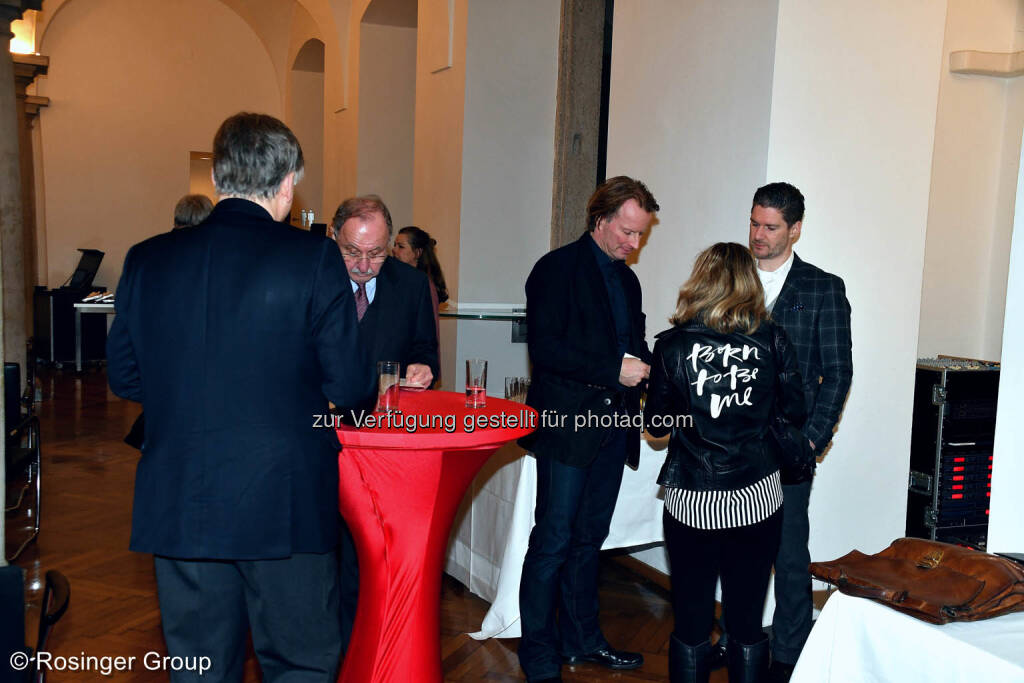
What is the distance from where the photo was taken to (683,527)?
2379 mm

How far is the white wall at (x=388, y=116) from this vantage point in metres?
9.50

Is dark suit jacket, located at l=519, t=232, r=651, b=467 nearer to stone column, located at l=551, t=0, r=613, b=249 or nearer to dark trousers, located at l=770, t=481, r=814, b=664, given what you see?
dark trousers, located at l=770, t=481, r=814, b=664

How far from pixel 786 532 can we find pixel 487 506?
1246 millimetres

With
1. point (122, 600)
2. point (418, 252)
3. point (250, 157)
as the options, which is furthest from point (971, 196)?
point (122, 600)

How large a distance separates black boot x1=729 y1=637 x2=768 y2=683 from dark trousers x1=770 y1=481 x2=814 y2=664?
0.79m

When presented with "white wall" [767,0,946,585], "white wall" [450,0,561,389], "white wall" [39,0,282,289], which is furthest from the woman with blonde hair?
"white wall" [39,0,282,289]

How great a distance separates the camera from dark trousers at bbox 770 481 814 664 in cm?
317

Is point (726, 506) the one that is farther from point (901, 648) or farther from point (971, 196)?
point (971, 196)

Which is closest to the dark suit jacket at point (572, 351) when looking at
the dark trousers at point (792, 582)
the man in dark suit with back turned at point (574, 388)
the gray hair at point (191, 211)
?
the man in dark suit with back turned at point (574, 388)

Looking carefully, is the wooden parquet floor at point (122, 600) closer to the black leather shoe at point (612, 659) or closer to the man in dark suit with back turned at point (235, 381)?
the black leather shoe at point (612, 659)

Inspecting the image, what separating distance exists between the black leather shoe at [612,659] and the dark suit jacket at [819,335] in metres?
1.04

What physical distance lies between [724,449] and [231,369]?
129 centimetres

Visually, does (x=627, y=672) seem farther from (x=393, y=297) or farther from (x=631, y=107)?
(x=631, y=107)

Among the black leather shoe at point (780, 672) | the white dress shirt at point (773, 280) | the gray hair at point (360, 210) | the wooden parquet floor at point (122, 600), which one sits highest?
the gray hair at point (360, 210)
